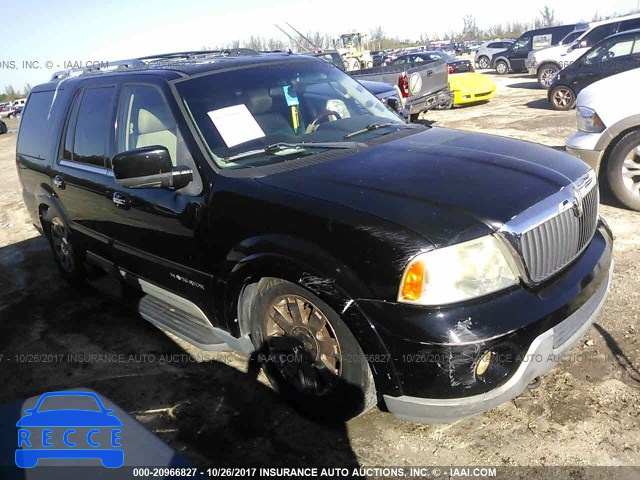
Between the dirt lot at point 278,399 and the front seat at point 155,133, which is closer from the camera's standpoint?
the dirt lot at point 278,399

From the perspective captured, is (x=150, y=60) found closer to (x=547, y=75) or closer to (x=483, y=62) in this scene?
(x=547, y=75)

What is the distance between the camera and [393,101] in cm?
504

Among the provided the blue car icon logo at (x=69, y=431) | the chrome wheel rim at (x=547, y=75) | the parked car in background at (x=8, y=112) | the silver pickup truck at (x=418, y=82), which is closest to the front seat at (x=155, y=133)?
the blue car icon logo at (x=69, y=431)

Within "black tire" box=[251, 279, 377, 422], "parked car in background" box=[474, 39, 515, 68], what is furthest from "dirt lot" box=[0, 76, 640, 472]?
"parked car in background" box=[474, 39, 515, 68]

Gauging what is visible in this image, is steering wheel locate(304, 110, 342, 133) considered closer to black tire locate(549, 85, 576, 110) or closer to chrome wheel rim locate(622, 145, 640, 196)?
chrome wheel rim locate(622, 145, 640, 196)

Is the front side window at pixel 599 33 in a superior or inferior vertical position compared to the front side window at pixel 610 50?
superior

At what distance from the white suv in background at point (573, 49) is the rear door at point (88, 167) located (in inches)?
525

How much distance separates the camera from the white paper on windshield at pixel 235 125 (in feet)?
10.6

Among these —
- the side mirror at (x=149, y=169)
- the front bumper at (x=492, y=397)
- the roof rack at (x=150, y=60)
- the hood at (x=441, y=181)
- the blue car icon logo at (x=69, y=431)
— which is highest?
the roof rack at (x=150, y=60)

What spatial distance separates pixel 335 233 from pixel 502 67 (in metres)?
24.9

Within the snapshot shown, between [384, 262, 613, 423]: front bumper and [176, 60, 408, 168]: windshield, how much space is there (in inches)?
60.7

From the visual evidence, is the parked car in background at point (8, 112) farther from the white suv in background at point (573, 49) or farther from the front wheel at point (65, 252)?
the front wheel at point (65, 252)

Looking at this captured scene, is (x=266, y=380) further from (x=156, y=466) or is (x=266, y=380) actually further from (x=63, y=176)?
(x=63, y=176)

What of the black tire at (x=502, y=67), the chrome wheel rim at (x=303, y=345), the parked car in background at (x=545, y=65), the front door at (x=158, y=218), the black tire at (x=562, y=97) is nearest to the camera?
the chrome wheel rim at (x=303, y=345)
